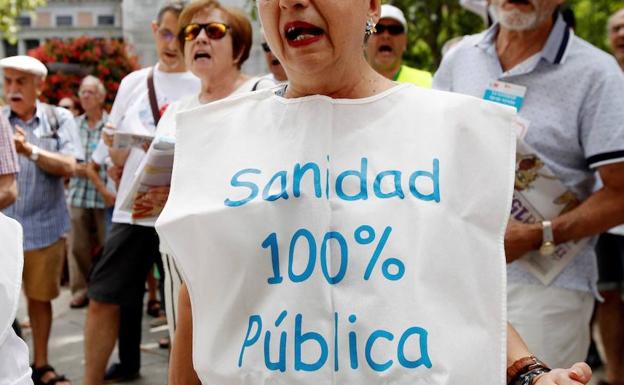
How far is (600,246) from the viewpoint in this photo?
529 centimetres

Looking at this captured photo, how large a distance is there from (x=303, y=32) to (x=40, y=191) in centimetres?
412

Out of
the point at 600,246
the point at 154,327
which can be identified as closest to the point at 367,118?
the point at 600,246

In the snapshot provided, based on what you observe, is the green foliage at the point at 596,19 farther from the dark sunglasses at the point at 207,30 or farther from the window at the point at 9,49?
the window at the point at 9,49

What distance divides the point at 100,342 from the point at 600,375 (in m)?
3.27

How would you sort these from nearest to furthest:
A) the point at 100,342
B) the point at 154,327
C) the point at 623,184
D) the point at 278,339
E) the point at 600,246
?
the point at 278,339 → the point at 623,184 → the point at 100,342 → the point at 600,246 → the point at 154,327

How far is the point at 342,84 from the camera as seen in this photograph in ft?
6.06

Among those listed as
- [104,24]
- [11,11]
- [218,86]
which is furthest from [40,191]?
[11,11]

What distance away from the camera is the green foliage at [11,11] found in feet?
63.3

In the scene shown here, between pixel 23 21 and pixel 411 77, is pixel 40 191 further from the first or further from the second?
pixel 23 21

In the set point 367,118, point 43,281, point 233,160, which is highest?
point 367,118

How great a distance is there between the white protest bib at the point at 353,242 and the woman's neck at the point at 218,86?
192cm

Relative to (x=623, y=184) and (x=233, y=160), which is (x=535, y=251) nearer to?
(x=623, y=184)

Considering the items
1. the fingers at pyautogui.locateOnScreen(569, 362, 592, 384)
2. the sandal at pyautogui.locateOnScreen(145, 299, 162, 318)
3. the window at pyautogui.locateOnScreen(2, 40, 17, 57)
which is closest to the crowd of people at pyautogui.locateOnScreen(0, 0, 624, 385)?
the fingers at pyautogui.locateOnScreen(569, 362, 592, 384)

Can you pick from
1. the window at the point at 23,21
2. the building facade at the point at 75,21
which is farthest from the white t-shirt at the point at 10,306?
the window at the point at 23,21
